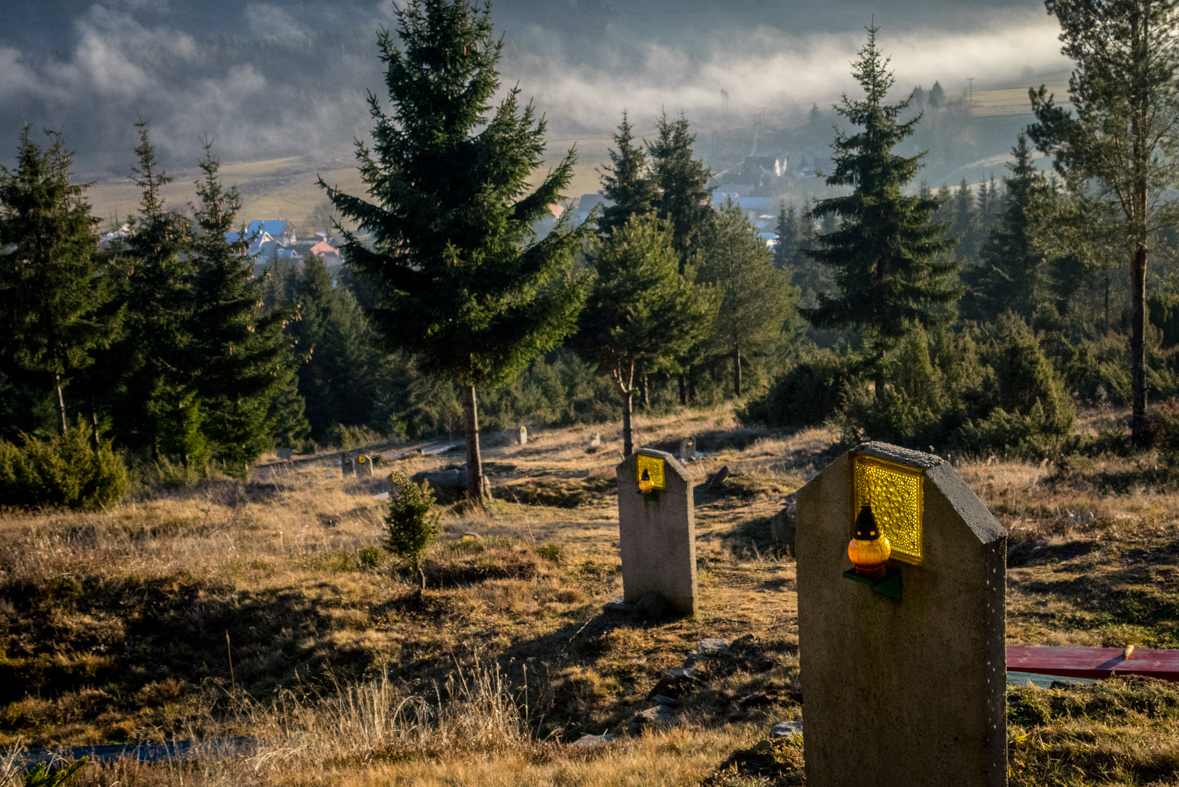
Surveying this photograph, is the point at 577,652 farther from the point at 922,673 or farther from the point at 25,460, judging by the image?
the point at 25,460

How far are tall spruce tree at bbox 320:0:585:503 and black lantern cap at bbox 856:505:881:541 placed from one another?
11.2 meters

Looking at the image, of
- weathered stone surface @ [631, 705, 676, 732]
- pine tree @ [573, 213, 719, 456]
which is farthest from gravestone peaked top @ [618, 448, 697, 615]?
pine tree @ [573, 213, 719, 456]

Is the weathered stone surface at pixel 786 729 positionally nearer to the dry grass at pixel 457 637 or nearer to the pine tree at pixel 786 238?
the dry grass at pixel 457 637

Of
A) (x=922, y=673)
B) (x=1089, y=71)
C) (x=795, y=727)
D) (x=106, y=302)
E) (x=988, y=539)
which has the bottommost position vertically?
(x=795, y=727)

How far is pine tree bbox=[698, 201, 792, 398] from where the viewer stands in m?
33.8

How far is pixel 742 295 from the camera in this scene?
33.8m

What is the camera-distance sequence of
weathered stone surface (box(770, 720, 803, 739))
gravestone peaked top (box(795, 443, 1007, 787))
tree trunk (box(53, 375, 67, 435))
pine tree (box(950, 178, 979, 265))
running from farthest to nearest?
pine tree (box(950, 178, 979, 265)), tree trunk (box(53, 375, 67, 435)), weathered stone surface (box(770, 720, 803, 739)), gravestone peaked top (box(795, 443, 1007, 787))

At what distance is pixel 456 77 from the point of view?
1371 cm

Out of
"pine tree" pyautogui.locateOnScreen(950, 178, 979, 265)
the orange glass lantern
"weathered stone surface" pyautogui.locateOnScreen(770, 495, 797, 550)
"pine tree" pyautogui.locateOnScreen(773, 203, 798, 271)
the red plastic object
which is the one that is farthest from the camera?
"pine tree" pyautogui.locateOnScreen(773, 203, 798, 271)

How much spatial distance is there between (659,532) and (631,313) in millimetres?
13468

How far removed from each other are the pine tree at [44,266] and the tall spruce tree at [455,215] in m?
11.7

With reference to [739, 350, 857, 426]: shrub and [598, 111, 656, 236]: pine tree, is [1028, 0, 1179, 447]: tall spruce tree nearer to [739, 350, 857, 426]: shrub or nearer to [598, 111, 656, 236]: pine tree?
[739, 350, 857, 426]: shrub

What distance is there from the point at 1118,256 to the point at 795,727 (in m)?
15.6

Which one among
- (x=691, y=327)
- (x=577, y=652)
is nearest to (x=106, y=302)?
(x=691, y=327)
